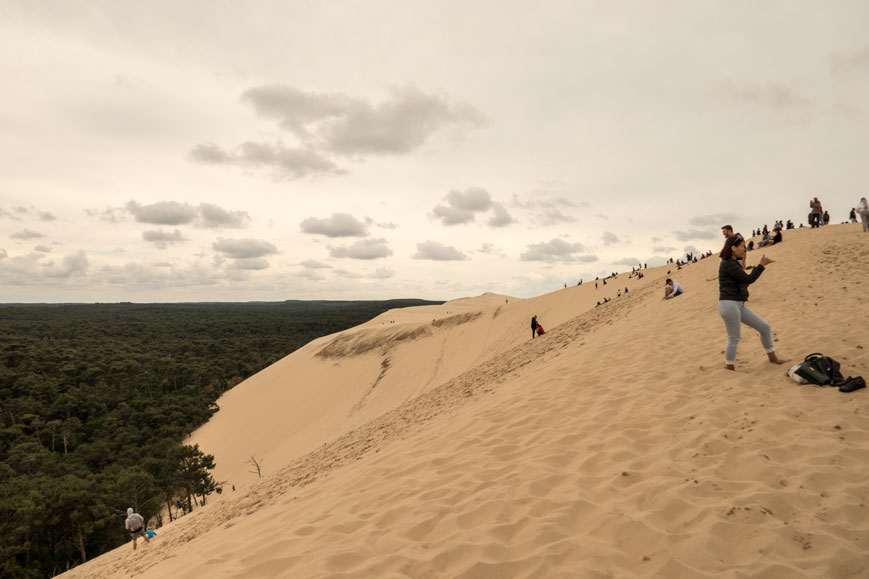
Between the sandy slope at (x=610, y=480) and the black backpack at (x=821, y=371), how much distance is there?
168mm

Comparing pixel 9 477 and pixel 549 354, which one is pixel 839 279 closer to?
pixel 549 354

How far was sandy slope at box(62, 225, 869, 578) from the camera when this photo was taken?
3074mm

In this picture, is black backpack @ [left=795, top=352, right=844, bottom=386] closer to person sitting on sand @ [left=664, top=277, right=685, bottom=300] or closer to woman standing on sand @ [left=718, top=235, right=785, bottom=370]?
woman standing on sand @ [left=718, top=235, right=785, bottom=370]

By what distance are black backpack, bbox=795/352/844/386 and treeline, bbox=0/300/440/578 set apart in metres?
31.5

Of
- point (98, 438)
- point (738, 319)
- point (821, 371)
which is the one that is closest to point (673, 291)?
point (738, 319)

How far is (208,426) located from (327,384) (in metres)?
14.9

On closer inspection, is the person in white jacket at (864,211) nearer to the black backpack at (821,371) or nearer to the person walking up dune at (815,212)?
the person walking up dune at (815,212)

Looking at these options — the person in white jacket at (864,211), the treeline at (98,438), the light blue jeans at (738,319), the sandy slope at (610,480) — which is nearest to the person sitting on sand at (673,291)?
the sandy slope at (610,480)

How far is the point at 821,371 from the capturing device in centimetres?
537

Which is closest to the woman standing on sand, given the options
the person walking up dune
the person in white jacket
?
the person in white jacket

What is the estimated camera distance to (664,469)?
4.09 m

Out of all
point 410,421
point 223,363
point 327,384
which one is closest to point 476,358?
point 327,384

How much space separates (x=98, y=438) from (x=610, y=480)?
5604 cm

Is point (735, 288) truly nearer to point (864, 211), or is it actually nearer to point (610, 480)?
point (610, 480)
